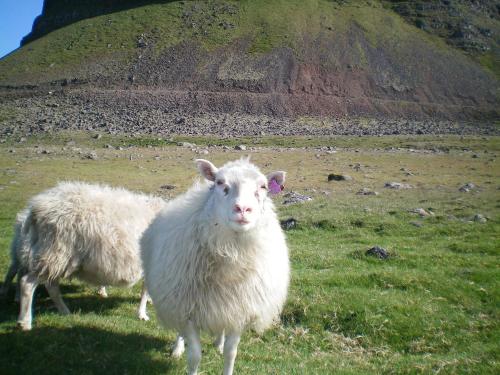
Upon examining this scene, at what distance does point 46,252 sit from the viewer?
6.89 metres

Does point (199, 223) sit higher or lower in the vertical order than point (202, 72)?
lower

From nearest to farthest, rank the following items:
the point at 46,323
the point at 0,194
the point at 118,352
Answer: the point at 118,352 → the point at 46,323 → the point at 0,194

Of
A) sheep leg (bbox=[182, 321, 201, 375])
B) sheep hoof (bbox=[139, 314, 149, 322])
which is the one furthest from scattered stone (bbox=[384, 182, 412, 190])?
sheep leg (bbox=[182, 321, 201, 375])

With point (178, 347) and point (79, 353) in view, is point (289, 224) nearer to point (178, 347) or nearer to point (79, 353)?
point (178, 347)

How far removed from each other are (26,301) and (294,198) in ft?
47.3

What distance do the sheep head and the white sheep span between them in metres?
2.72

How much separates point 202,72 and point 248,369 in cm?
8907

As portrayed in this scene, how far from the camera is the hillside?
85.2 metres

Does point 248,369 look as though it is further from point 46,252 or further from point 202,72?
point 202,72

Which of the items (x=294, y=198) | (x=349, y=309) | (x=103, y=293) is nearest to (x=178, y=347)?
(x=103, y=293)

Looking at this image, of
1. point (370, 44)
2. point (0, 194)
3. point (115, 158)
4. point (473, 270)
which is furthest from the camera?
point (370, 44)

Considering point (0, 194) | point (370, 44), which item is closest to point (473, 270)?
point (0, 194)

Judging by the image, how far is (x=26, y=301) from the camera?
20.7ft

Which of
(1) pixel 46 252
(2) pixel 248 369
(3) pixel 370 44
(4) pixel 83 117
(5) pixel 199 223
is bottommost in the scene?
(2) pixel 248 369
